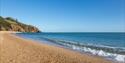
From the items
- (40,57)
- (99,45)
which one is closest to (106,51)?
(40,57)

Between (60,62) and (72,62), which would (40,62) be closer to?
(60,62)

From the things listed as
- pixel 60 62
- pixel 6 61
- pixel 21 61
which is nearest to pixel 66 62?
pixel 60 62

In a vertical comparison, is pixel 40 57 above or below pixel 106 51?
above

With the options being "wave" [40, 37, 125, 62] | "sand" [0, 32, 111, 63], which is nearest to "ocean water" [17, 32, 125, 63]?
"wave" [40, 37, 125, 62]

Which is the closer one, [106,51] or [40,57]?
[40,57]

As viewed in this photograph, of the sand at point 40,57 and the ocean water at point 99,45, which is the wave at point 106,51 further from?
the sand at point 40,57

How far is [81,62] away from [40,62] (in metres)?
2.80

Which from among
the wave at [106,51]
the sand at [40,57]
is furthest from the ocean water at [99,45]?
the sand at [40,57]

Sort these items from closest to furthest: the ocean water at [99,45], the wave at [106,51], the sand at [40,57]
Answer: the sand at [40,57] < the wave at [106,51] < the ocean water at [99,45]

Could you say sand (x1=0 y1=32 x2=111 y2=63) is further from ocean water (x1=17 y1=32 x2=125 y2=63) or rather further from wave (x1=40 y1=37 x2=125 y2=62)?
ocean water (x1=17 y1=32 x2=125 y2=63)

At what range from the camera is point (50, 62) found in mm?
11906

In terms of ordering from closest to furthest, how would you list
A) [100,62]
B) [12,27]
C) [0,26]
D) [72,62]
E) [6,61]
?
[6,61] < [72,62] < [100,62] < [0,26] < [12,27]

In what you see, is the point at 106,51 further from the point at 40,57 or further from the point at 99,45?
the point at 99,45

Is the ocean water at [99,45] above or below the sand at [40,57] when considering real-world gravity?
below
